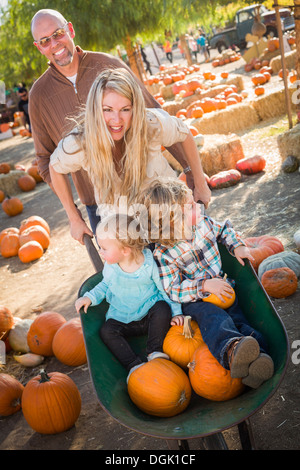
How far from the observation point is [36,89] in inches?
131

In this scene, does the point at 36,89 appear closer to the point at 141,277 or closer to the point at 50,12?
the point at 50,12

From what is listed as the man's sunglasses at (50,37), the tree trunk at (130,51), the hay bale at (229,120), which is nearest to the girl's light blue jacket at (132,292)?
the man's sunglasses at (50,37)

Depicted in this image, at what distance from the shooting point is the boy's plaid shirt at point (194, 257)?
2.54 metres

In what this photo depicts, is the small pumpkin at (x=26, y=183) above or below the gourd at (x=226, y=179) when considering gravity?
below

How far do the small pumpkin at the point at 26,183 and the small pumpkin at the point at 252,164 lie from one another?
18.0ft

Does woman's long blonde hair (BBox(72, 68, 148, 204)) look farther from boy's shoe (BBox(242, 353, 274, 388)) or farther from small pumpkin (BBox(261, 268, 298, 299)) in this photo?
small pumpkin (BBox(261, 268, 298, 299))

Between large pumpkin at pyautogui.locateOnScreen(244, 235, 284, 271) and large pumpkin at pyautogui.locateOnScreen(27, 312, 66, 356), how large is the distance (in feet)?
5.81

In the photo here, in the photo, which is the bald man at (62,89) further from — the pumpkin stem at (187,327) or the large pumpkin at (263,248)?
the large pumpkin at (263,248)

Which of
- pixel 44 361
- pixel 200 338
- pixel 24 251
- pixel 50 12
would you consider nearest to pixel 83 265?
pixel 24 251

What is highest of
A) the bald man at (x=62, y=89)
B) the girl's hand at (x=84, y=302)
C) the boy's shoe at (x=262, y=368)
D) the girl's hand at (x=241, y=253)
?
the bald man at (x=62, y=89)

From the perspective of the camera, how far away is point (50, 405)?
2.90 meters

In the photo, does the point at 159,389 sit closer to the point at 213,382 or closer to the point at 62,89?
the point at 213,382

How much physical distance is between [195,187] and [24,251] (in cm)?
409

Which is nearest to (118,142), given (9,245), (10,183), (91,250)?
(91,250)
